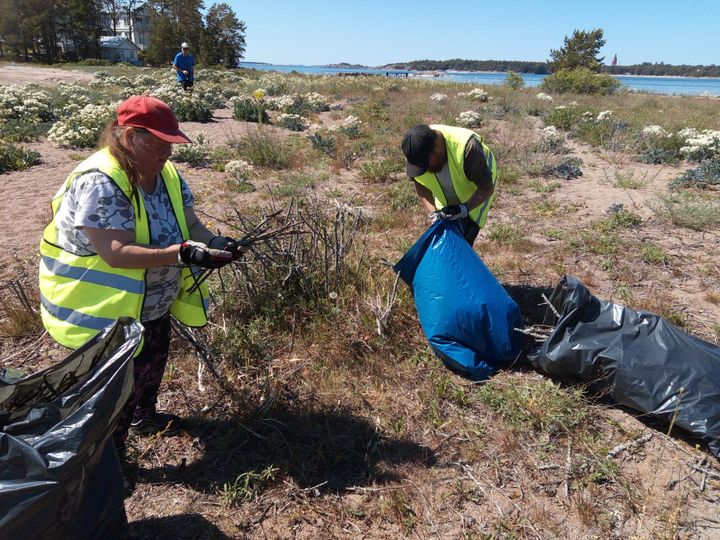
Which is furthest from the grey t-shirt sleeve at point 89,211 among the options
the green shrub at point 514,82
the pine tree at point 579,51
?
the pine tree at point 579,51

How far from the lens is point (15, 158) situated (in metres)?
6.71

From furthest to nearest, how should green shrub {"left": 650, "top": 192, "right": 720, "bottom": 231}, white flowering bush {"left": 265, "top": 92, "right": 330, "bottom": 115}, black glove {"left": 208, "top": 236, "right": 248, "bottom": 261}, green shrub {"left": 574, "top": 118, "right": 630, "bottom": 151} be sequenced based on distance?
white flowering bush {"left": 265, "top": 92, "right": 330, "bottom": 115}, green shrub {"left": 574, "top": 118, "right": 630, "bottom": 151}, green shrub {"left": 650, "top": 192, "right": 720, "bottom": 231}, black glove {"left": 208, "top": 236, "right": 248, "bottom": 261}

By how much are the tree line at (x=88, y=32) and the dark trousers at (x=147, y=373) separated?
4136cm

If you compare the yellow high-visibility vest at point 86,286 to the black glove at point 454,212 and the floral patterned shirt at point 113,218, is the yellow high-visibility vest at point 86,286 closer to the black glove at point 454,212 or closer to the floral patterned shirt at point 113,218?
the floral patterned shirt at point 113,218

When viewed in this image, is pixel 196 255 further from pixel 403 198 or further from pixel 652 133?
pixel 652 133

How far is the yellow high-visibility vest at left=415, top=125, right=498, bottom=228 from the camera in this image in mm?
2891

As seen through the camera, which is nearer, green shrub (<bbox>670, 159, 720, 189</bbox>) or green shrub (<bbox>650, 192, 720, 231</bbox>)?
green shrub (<bbox>650, 192, 720, 231</bbox>)

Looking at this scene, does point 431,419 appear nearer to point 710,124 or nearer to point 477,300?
point 477,300

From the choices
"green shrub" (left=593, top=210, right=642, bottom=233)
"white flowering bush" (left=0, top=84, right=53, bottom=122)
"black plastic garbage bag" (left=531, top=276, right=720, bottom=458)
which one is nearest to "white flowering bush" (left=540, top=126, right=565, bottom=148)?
"green shrub" (left=593, top=210, right=642, bottom=233)

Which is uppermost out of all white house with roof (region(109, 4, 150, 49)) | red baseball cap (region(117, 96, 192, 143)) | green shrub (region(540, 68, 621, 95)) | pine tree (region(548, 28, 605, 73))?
white house with roof (region(109, 4, 150, 49))

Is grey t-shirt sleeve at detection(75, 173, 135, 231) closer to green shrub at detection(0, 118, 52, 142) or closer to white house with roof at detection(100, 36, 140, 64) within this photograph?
green shrub at detection(0, 118, 52, 142)

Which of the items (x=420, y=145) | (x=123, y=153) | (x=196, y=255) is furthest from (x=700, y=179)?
(x=123, y=153)

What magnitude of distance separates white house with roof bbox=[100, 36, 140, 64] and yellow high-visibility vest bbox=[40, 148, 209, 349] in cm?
5219

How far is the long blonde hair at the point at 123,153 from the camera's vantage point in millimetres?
1579
